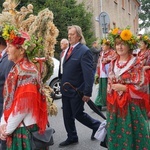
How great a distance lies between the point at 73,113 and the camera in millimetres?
4926

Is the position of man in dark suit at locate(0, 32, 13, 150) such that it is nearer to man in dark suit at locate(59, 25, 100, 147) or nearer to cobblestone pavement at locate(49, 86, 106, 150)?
man in dark suit at locate(59, 25, 100, 147)

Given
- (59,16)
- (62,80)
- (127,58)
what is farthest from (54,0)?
(127,58)

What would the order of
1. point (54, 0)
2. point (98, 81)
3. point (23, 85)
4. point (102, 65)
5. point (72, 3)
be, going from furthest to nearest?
point (72, 3), point (54, 0), point (98, 81), point (102, 65), point (23, 85)

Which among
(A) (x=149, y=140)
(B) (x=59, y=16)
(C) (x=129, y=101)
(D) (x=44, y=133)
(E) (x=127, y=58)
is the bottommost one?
(A) (x=149, y=140)

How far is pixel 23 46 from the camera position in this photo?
3010 millimetres

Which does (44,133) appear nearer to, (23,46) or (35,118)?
(35,118)

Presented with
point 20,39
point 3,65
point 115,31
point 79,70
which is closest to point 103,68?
point 79,70

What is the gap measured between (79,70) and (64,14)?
1176 centimetres

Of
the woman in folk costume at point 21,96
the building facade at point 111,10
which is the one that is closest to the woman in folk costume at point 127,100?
the woman in folk costume at point 21,96

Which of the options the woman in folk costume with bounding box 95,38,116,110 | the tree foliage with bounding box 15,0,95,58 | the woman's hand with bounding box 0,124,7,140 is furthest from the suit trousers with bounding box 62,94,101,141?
the tree foliage with bounding box 15,0,95,58

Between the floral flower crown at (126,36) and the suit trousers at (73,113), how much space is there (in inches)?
50.6

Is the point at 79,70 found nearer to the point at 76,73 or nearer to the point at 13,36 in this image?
A: the point at 76,73

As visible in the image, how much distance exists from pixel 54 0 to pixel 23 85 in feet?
44.9

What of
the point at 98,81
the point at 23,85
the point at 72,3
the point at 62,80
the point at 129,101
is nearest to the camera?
the point at 23,85
